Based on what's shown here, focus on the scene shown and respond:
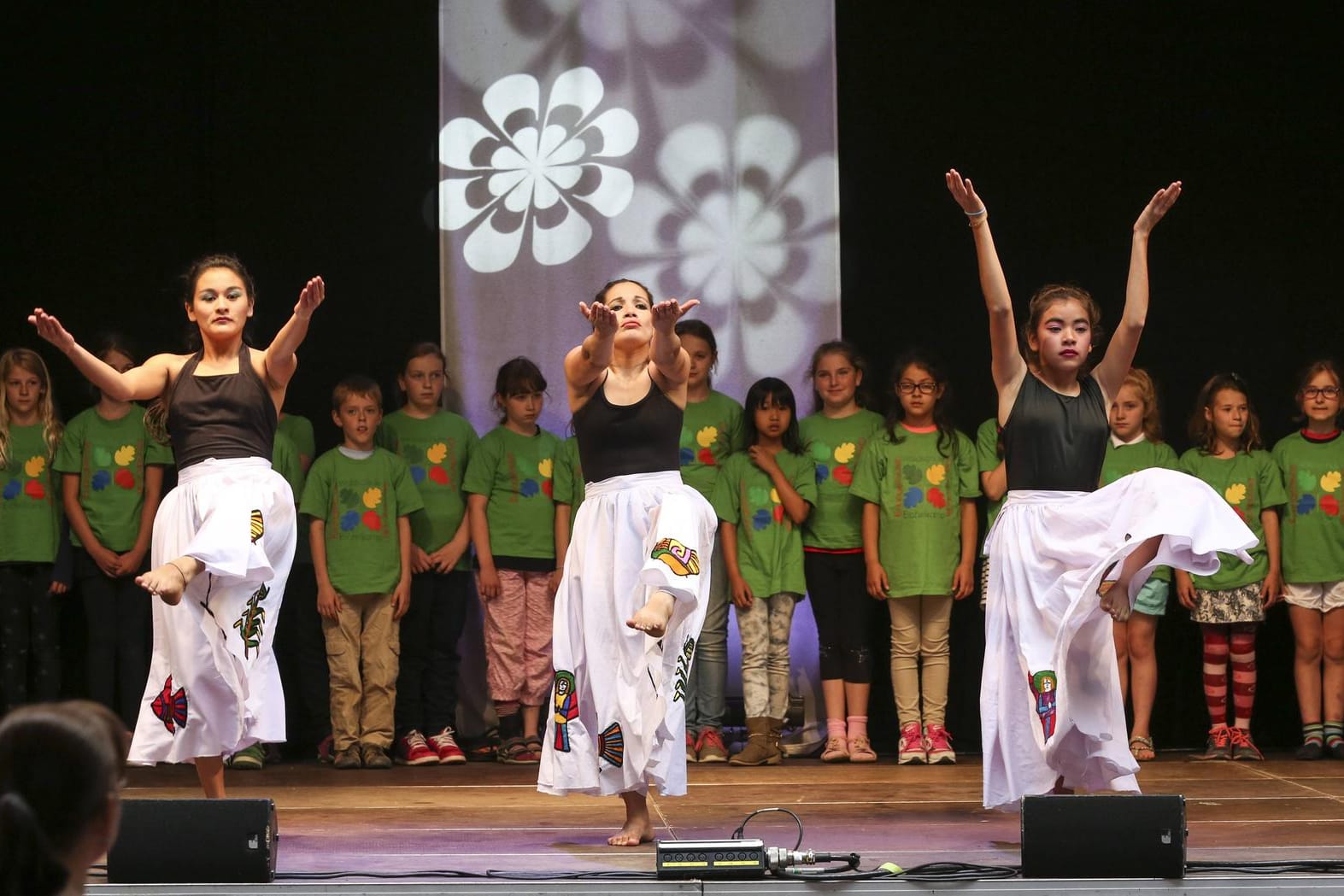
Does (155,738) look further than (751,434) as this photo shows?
No

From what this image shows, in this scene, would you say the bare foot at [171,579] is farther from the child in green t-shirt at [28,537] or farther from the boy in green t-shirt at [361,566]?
the child in green t-shirt at [28,537]

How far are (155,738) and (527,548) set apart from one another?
8.11ft

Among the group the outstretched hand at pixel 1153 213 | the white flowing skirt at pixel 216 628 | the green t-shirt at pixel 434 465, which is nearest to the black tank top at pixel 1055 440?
the outstretched hand at pixel 1153 213

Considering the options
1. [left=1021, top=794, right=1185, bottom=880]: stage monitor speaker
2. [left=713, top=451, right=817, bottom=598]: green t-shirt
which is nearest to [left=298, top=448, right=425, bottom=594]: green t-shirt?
[left=713, top=451, right=817, bottom=598]: green t-shirt

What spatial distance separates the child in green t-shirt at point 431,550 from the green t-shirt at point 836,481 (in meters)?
1.43

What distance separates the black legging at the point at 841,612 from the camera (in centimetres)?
618

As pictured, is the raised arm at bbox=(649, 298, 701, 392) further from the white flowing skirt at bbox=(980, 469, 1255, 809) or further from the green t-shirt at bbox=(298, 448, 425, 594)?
the green t-shirt at bbox=(298, 448, 425, 594)

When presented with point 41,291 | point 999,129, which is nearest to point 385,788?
point 41,291

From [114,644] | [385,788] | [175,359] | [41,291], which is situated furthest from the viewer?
[41,291]

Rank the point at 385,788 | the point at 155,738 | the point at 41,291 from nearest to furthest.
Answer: the point at 155,738 < the point at 385,788 < the point at 41,291

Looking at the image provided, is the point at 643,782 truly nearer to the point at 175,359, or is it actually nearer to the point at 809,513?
the point at 175,359

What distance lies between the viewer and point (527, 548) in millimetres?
6293

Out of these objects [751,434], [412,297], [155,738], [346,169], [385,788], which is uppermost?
[346,169]

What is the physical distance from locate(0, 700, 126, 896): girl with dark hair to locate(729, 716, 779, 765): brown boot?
183 inches
